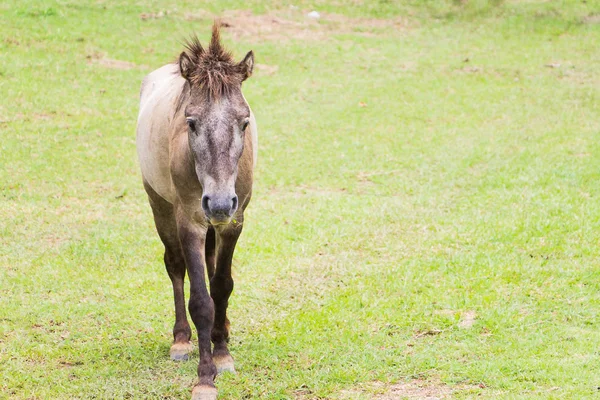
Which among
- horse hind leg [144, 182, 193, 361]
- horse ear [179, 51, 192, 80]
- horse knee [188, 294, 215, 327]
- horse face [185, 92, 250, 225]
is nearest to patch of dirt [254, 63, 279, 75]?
horse hind leg [144, 182, 193, 361]

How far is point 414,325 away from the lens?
6.48 metres

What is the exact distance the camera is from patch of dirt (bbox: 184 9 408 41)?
18.4 m

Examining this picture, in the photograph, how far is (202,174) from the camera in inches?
194

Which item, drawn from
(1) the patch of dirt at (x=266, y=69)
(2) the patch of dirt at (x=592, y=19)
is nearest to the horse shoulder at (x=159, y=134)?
(1) the patch of dirt at (x=266, y=69)

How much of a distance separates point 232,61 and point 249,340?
2.29m

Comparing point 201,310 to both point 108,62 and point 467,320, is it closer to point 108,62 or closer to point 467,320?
point 467,320

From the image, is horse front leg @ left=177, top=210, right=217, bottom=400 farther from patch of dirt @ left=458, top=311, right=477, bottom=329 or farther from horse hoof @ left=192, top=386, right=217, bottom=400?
patch of dirt @ left=458, top=311, right=477, bottom=329

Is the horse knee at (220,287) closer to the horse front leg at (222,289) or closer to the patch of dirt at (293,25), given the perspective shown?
the horse front leg at (222,289)

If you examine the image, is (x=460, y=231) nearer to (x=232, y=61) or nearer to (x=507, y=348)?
(x=507, y=348)

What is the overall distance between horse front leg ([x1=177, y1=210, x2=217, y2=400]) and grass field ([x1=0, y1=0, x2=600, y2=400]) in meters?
0.24

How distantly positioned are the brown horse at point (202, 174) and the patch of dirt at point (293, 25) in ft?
39.1

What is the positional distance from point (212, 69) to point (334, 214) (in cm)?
462

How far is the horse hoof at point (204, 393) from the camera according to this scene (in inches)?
204

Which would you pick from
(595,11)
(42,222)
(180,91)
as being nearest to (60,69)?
(42,222)
